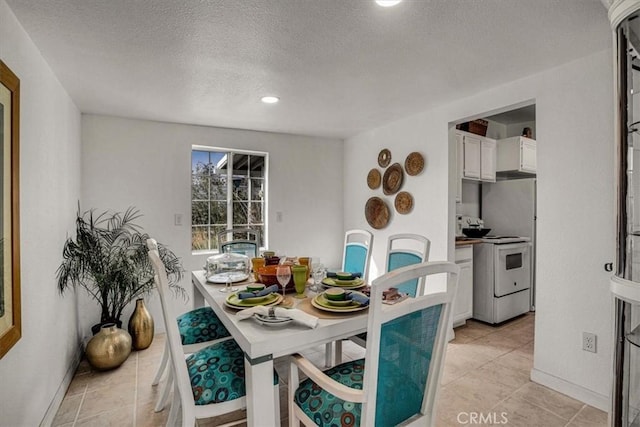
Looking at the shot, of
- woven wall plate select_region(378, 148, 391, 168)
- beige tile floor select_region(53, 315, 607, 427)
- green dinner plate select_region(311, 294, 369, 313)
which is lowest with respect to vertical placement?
beige tile floor select_region(53, 315, 607, 427)

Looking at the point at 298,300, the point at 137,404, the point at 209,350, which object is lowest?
the point at 137,404

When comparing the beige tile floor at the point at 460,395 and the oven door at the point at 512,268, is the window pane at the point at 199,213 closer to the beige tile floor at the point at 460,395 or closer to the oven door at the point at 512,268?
the beige tile floor at the point at 460,395

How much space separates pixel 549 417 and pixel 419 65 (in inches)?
91.2

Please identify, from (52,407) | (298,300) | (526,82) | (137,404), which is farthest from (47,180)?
(526,82)

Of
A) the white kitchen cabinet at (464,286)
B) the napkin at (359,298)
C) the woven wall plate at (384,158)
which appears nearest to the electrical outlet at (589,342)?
the white kitchen cabinet at (464,286)

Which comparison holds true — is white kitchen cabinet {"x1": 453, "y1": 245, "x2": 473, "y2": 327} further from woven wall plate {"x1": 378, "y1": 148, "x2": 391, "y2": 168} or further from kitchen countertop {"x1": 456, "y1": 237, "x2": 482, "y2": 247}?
woven wall plate {"x1": 378, "y1": 148, "x2": 391, "y2": 168}

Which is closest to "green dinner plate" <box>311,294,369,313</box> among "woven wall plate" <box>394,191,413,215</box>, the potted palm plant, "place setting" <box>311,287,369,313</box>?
"place setting" <box>311,287,369,313</box>

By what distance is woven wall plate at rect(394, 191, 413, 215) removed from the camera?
11.0 ft

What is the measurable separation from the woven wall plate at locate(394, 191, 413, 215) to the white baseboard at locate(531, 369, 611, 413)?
170cm

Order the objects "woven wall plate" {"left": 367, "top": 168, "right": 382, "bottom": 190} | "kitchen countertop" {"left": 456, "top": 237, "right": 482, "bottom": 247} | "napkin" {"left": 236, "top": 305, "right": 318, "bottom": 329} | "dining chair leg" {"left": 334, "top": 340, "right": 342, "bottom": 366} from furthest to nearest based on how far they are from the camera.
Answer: "woven wall plate" {"left": 367, "top": 168, "right": 382, "bottom": 190} → "kitchen countertop" {"left": 456, "top": 237, "right": 482, "bottom": 247} → "dining chair leg" {"left": 334, "top": 340, "right": 342, "bottom": 366} → "napkin" {"left": 236, "top": 305, "right": 318, "bottom": 329}

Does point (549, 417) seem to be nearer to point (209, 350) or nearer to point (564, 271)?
point (564, 271)

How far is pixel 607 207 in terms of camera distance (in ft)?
6.42

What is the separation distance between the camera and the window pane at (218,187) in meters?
3.75

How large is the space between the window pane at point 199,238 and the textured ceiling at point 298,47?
1373 mm
